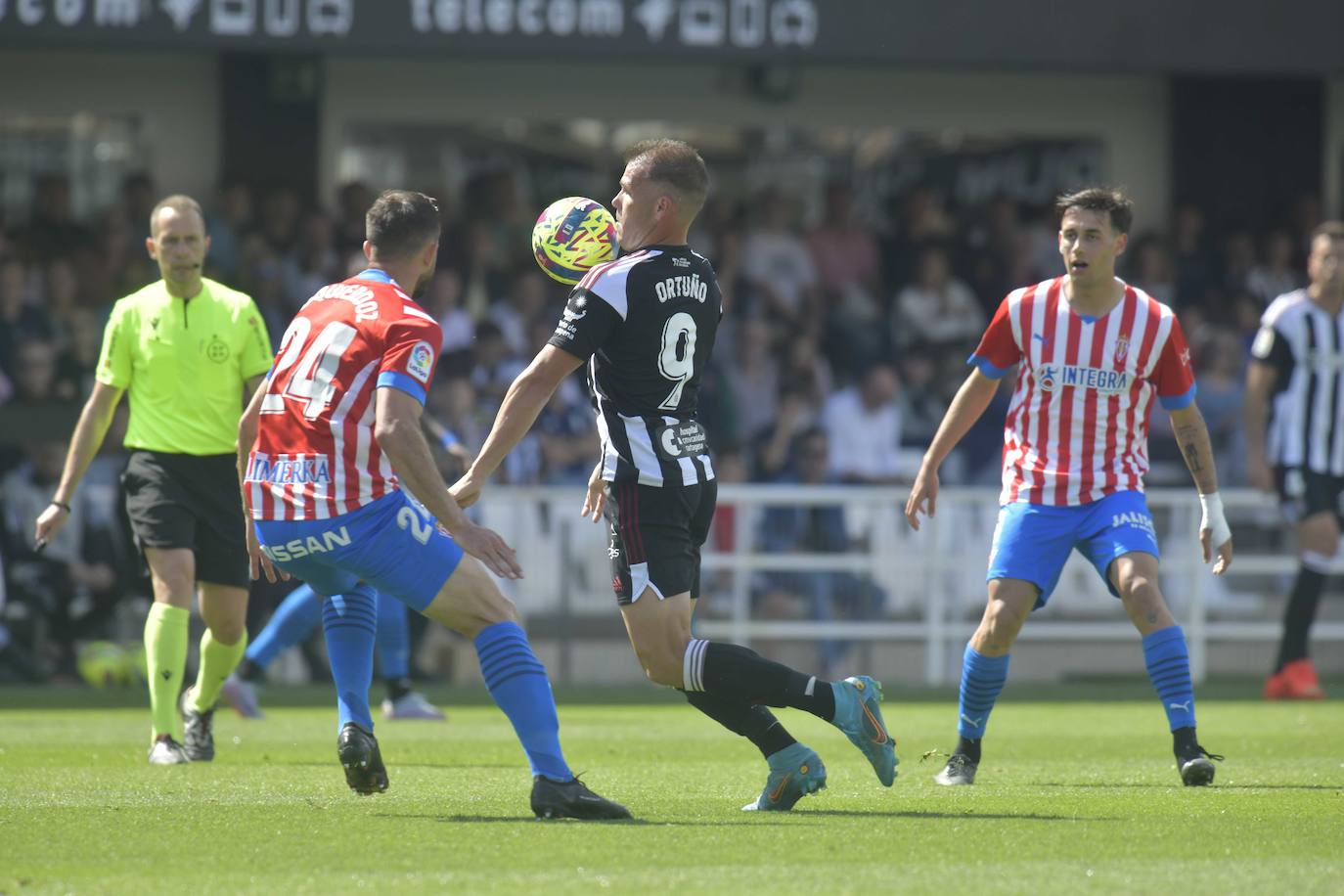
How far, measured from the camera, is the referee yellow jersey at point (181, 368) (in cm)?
834

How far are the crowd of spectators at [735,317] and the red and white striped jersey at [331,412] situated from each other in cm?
628

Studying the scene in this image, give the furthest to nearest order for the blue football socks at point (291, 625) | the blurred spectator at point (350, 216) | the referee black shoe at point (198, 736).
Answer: the blurred spectator at point (350, 216) < the blue football socks at point (291, 625) < the referee black shoe at point (198, 736)

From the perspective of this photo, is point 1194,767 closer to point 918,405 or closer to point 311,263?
point 918,405

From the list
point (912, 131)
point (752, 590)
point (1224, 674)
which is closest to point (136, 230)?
point (752, 590)

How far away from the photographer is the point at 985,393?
7562 millimetres

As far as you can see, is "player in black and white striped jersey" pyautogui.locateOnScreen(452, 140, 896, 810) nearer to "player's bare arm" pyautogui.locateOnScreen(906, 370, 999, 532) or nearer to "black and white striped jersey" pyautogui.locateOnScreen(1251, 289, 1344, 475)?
"player's bare arm" pyautogui.locateOnScreen(906, 370, 999, 532)

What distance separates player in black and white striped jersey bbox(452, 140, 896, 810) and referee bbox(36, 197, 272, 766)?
2611mm

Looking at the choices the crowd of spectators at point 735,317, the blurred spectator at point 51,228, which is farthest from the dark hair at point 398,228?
the blurred spectator at point 51,228

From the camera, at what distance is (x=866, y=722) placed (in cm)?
616

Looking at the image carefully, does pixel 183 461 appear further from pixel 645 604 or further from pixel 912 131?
pixel 912 131

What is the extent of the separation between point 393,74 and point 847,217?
170 inches

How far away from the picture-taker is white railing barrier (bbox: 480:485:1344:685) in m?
13.8

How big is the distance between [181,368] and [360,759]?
2.61m

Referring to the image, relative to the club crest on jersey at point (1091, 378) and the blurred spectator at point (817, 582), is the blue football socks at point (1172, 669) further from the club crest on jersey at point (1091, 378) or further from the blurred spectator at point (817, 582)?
the blurred spectator at point (817, 582)
